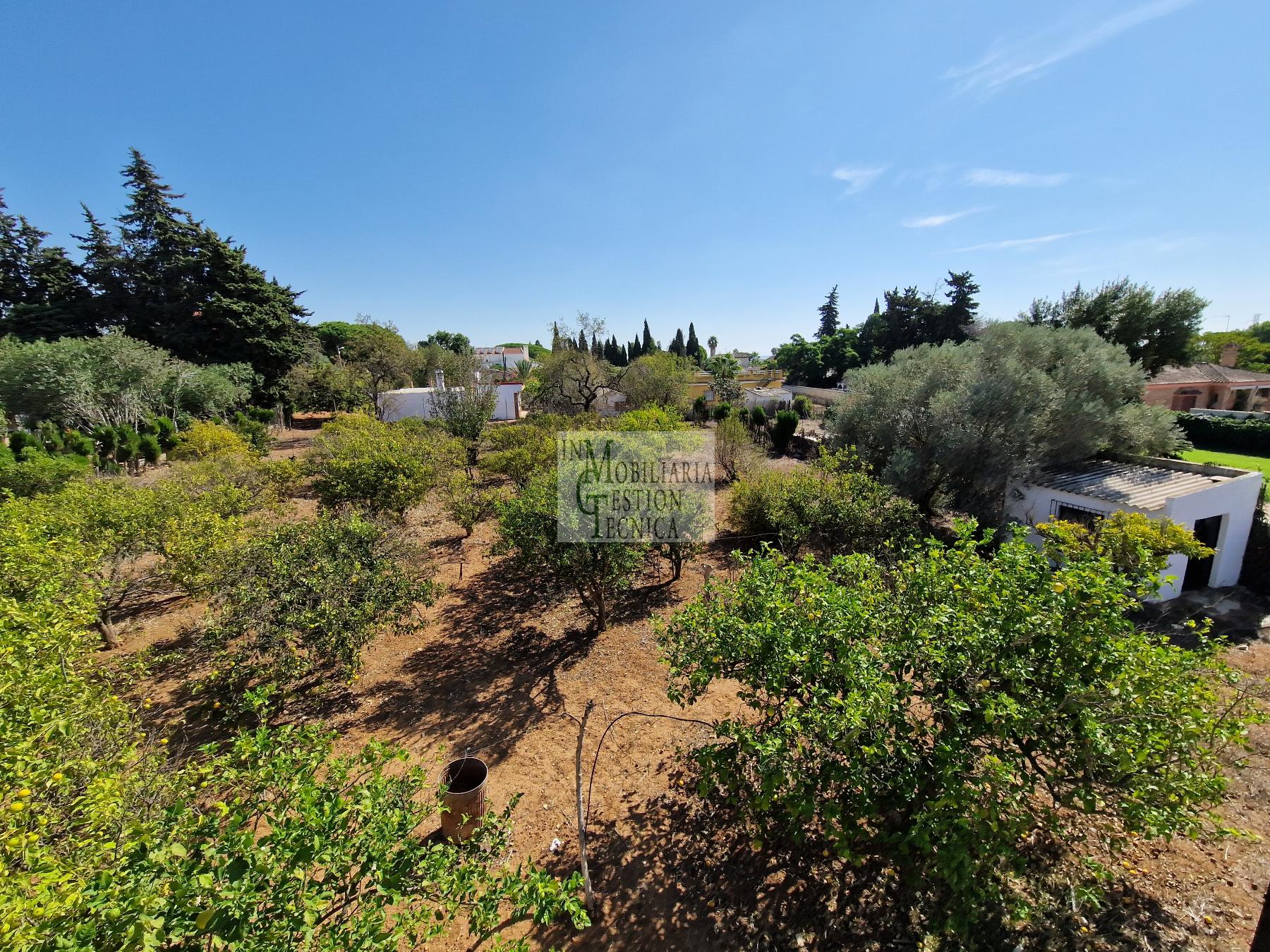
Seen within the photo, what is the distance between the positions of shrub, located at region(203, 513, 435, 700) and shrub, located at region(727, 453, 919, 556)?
683cm

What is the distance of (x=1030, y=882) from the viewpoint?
151 inches

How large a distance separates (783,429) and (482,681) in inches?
734

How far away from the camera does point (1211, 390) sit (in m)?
29.2

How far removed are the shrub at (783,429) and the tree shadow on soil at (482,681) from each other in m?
16.5

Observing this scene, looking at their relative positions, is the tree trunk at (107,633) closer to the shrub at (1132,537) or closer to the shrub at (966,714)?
the shrub at (966,714)

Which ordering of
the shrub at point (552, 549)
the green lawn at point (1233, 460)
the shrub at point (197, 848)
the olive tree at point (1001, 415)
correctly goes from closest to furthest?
1. the shrub at point (197, 848)
2. the shrub at point (552, 549)
3. the olive tree at point (1001, 415)
4. the green lawn at point (1233, 460)

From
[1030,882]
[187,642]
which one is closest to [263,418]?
[187,642]

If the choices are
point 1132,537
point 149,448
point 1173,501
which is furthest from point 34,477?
point 1173,501

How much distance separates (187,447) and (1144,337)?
32.4 metres

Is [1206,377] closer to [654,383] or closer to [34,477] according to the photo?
[654,383]

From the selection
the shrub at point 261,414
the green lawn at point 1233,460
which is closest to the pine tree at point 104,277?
the shrub at point 261,414

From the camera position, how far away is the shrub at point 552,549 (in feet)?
21.3

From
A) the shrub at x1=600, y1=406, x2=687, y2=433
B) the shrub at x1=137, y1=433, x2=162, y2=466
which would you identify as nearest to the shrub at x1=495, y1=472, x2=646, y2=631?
the shrub at x1=600, y1=406, x2=687, y2=433

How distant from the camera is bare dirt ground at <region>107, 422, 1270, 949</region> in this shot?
365 cm
